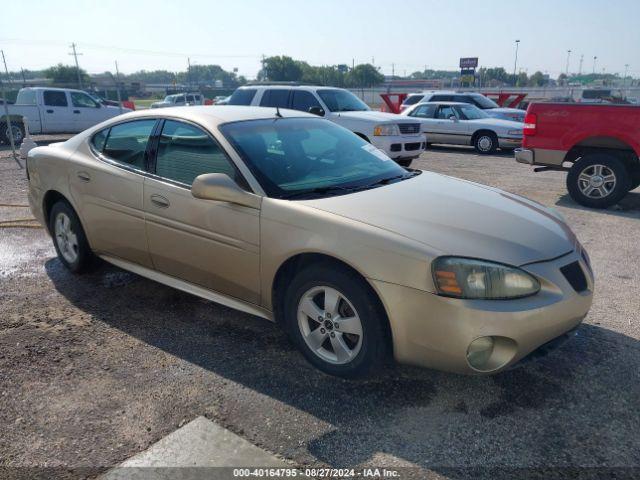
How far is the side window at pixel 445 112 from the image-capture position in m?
15.8

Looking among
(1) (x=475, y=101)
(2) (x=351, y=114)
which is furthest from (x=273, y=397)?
(1) (x=475, y=101)

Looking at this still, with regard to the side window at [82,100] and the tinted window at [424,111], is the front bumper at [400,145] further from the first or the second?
the side window at [82,100]

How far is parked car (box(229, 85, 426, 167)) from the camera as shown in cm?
1114

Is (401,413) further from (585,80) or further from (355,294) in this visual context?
(585,80)

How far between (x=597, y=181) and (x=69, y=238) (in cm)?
718

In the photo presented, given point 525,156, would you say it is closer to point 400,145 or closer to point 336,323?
point 400,145

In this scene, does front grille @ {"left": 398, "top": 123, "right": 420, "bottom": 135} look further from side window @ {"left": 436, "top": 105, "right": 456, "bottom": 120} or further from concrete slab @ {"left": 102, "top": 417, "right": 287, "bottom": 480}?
concrete slab @ {"left": 102, "top": 417, "right": 287, "bottom": 480}

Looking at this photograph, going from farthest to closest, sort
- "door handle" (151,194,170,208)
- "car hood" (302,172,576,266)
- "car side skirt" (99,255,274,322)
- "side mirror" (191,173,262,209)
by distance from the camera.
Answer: "door handle" (151,194,170,208), "car side skirt" (99,255,274,322), "side mirror" (191,173,262,209), "car hood" (302,172,576,266)

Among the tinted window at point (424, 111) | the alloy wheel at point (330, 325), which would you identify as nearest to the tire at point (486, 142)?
the tinted window at point (424, 111)

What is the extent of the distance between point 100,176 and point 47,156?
37.5 inches

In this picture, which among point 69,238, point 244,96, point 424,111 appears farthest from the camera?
point 424,111

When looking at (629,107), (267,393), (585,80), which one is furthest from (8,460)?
(585,80)

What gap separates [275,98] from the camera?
12188mm

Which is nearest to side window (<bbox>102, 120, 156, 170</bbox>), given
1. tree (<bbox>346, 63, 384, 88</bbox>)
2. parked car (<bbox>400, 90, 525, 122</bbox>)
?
parked car (<bbox>400, 90, 525, 122</bbox>)
